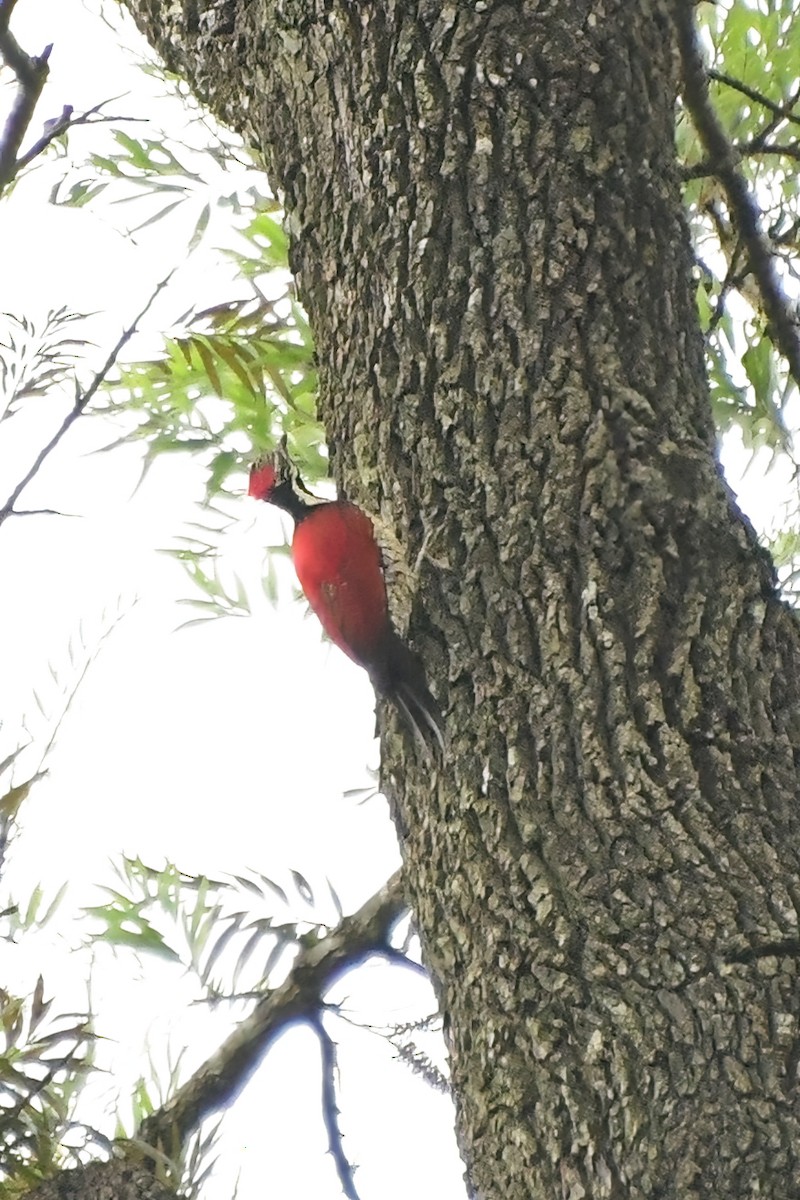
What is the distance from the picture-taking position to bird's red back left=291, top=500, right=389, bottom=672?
1.16 m

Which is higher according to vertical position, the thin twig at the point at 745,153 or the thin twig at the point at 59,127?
the thin twig at the point at 745,153

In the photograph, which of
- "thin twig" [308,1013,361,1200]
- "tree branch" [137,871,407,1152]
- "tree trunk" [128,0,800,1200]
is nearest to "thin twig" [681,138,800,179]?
"tree trunk" [128,0,800,1200]

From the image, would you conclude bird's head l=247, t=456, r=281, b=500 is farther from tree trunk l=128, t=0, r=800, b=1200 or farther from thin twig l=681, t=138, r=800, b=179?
thin twig l=681, t=138, r=800, b=179

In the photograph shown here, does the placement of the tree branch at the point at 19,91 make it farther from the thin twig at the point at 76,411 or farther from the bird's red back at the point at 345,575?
the bird's red back at the point at 345,575

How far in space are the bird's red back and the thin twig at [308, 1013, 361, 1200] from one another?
1.37ft

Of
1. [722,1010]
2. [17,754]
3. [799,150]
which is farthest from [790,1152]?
[799,150]

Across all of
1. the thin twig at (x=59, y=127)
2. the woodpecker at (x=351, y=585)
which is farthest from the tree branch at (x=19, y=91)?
the woodpecker at (x=351, y=585)

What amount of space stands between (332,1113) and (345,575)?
0.60 m

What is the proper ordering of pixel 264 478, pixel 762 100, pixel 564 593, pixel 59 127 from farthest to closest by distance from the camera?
pixel 264 478 < pixel 762 100 < pixel 564 593 < pixel 59 127

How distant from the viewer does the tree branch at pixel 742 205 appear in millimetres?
1179

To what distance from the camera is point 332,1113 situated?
127 centimetres

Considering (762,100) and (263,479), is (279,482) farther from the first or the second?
(762,100)

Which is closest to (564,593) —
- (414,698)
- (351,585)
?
(414,698)

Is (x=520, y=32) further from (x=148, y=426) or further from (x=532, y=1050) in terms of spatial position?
(x=532, y=1050)
